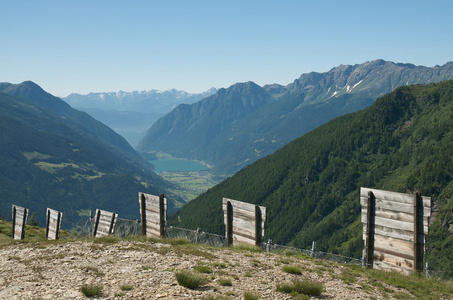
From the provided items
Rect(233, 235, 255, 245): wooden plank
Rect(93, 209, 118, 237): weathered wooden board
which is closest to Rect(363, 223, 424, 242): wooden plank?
Rect(233, 235, 255, 245): wooden plank

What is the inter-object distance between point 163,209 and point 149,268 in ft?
20.7

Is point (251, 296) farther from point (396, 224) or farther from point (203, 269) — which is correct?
point (396, 224)

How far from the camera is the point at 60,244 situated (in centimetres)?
1800

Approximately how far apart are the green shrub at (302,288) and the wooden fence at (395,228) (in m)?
4.77

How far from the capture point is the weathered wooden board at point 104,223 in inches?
844

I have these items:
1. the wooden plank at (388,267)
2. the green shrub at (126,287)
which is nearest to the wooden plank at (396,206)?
the wooden plank at (388,267)

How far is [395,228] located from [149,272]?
31.5 feet

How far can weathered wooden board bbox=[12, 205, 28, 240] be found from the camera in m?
26.9

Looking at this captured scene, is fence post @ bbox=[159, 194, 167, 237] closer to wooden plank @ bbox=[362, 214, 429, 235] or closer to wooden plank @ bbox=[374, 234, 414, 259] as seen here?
wooden plank @ bbox=[362, 214, 429, 235]

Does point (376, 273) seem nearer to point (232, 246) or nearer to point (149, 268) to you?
point (232, 246)

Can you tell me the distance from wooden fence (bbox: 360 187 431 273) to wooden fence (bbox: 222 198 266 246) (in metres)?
4.64

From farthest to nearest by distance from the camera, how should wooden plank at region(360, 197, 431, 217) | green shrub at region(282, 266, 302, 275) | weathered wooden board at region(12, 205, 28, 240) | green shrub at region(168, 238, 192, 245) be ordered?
weathered wooden board at region(12, 205, 28, 240) → green shrub at region(168, 238, 192, 245) → wooden plank at region(360, 197, 431, 217) → green shrub at region(282, 266, 302, 275)

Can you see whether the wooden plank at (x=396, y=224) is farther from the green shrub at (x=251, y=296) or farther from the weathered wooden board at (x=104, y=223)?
the weathered wooden board at (x=104, y=223)

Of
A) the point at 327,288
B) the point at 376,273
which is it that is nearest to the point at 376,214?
the point at 376,273
